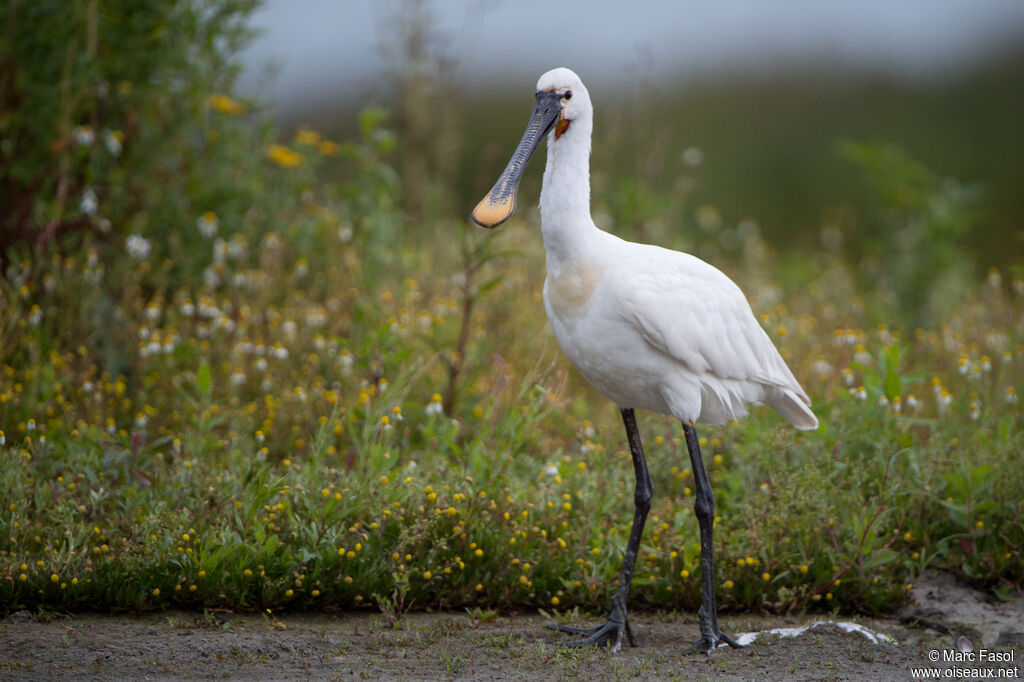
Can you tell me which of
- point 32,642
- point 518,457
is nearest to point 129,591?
point 32,642

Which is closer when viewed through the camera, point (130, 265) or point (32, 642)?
point (32, 642)

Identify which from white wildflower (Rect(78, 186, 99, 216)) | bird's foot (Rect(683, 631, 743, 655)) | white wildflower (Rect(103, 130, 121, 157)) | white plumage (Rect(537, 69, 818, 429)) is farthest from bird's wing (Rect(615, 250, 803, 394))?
white wildflower (Rect(103, 130, 121, 157))

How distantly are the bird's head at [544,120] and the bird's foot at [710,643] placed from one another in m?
2.09

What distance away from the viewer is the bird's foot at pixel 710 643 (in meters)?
4.61

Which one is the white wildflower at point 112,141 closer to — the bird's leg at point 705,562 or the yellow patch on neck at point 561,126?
the yellow patch on neck at point 561,126

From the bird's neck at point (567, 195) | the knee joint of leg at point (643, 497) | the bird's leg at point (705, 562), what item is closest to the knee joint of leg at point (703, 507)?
the bird's leg at point (705, 562)

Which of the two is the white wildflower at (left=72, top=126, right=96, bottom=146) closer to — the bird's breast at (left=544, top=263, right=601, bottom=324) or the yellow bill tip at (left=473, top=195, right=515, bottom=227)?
the yellow bill tip at (left=473, top=195, right=515, bottom=227)

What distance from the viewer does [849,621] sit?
5039mm

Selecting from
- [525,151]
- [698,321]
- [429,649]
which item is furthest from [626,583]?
[525,151]

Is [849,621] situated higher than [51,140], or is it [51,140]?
[51,140]

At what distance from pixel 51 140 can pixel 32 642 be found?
14.0 feet

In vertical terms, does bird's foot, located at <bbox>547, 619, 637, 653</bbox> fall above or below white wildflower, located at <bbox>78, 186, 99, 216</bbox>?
below

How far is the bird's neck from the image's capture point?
4707 millimetres

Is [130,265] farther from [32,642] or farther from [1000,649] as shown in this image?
[1000,649]
